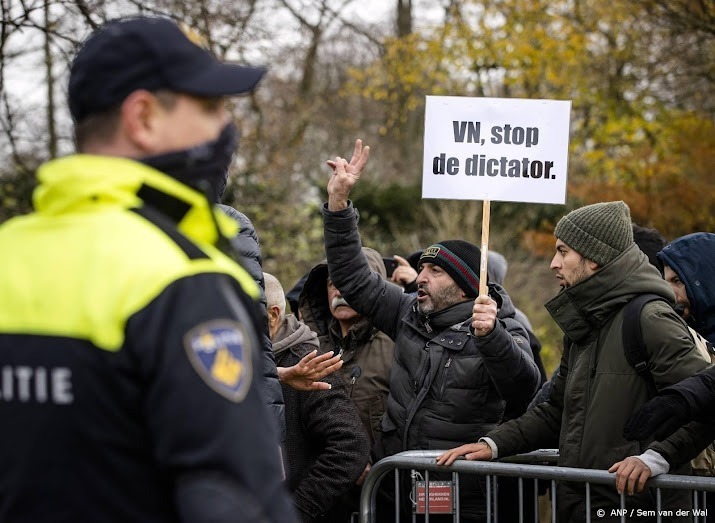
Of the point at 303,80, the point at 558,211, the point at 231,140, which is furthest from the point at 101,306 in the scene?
the point at 303,80

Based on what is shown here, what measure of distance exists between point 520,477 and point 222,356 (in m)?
3.05

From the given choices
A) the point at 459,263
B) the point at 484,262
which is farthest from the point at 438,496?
the point at 459,263

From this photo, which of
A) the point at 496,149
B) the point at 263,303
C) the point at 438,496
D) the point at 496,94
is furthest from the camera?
the point at 496,94

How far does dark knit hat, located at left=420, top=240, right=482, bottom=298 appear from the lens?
17.7 feet

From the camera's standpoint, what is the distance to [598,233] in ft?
15.4

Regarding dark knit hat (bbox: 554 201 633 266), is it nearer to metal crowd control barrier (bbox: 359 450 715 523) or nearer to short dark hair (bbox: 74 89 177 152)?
metal crowd control barrier (bbox: 359 450 715 523)

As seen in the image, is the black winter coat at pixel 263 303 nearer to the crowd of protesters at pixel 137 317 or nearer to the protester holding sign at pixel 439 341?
the protester holding sign at pixel 439 341

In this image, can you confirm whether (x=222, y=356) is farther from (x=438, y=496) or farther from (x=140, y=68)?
(x=438, y=496)

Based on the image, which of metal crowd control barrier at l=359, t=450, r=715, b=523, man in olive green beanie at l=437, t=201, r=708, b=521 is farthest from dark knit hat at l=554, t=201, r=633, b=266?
metal crowd control barrier at l=359, t=450, r=715, b=523

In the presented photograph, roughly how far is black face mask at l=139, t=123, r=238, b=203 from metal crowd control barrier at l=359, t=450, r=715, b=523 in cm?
278

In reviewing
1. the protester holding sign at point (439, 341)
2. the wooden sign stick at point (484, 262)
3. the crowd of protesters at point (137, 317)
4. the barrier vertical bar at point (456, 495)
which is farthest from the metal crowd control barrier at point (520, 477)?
the crowd of protesters at point (137, 317)

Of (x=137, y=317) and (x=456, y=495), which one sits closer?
(x=137, y=317)

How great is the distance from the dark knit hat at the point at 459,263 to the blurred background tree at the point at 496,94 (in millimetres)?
4312

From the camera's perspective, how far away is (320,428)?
16.5ft
